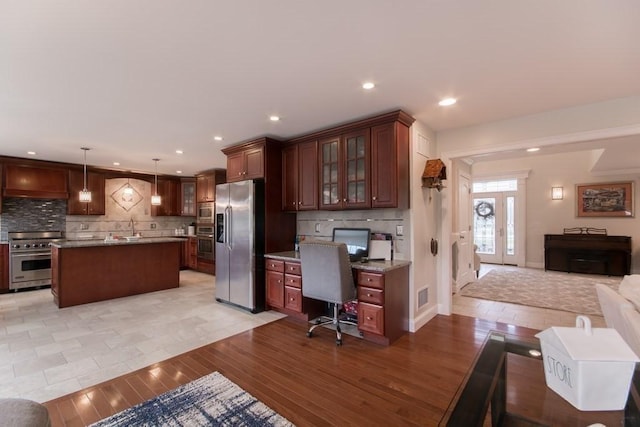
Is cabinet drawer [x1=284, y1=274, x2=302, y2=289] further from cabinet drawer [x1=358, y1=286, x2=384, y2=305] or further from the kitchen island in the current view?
the kitchen island

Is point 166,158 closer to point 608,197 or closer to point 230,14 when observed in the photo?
point 230,14

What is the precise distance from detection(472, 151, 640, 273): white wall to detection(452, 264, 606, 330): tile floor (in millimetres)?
4304

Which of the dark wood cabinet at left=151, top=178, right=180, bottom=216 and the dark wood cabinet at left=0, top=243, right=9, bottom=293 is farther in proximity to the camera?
the dark wood cabinet at left=151, top=178, right=180, bottom=216

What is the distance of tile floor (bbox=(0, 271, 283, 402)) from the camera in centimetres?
247

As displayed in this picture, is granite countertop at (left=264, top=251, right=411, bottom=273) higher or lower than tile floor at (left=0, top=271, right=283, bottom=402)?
higher

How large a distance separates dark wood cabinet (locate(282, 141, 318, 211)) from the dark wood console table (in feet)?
21.2

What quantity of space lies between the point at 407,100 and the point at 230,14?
1.85m

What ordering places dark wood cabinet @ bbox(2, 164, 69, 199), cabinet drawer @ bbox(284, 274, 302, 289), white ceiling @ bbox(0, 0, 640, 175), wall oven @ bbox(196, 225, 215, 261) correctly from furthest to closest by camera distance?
wall oven @ bbox(196, 225, 215, 261), dark wood cabinet @ bbox(2, 164, 69, 199), cabinet drawer @ bbox(284, 274, 302, 289), white ceiling @ bbox(0, 0, 640, 175)

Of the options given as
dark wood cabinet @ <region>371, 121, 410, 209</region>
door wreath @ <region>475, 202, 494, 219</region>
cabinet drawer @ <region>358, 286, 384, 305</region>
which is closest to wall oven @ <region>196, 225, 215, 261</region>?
cabinet drawer @ <region>358, 286, 384, 305</region>

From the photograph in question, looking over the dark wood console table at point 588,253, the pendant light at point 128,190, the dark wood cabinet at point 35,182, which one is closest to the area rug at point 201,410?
the dark wood cabinet at point 35,182

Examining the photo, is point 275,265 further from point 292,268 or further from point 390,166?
point 390,166

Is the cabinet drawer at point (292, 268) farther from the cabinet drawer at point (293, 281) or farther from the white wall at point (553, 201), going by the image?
the white wall at point (553, 201)

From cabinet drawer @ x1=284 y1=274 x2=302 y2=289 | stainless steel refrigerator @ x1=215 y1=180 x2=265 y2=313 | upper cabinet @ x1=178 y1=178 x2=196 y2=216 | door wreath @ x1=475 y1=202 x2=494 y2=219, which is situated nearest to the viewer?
cabinet drawer @ x1=284 y1=274 x2=302 y2=289

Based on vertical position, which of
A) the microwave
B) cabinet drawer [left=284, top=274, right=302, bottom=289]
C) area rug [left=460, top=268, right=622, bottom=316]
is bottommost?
area rug [left=460, top=268, right=622, bottom=316]
